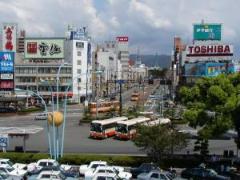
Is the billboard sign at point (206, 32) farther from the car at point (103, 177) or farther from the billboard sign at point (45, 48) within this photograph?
the car at point (103, 177)

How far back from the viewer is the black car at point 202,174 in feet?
116

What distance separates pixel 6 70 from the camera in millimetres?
68875

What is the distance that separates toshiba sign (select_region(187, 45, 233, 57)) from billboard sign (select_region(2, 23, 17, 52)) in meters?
41.7

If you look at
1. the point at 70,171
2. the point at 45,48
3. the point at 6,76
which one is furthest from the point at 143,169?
the point at 45,48

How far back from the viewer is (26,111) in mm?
103500

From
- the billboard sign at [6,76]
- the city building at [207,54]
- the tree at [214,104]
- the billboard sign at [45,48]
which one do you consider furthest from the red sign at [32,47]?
the tree at [214,104]

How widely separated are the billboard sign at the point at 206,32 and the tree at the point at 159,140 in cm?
8150

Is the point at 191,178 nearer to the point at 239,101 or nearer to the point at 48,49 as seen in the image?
the point at 239,101

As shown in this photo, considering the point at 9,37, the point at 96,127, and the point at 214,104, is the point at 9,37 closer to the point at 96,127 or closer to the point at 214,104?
the point at 96,127

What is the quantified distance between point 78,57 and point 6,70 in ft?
215

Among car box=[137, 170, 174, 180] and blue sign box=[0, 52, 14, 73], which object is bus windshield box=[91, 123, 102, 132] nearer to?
blue sign box=[0, 52, 14, 73]

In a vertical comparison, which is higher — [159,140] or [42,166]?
[159,140]

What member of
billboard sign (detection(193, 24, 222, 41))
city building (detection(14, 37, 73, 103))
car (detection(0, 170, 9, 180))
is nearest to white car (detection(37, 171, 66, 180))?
car (detection(0, 170, 9, 180))

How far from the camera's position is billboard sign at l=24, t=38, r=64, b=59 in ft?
418
